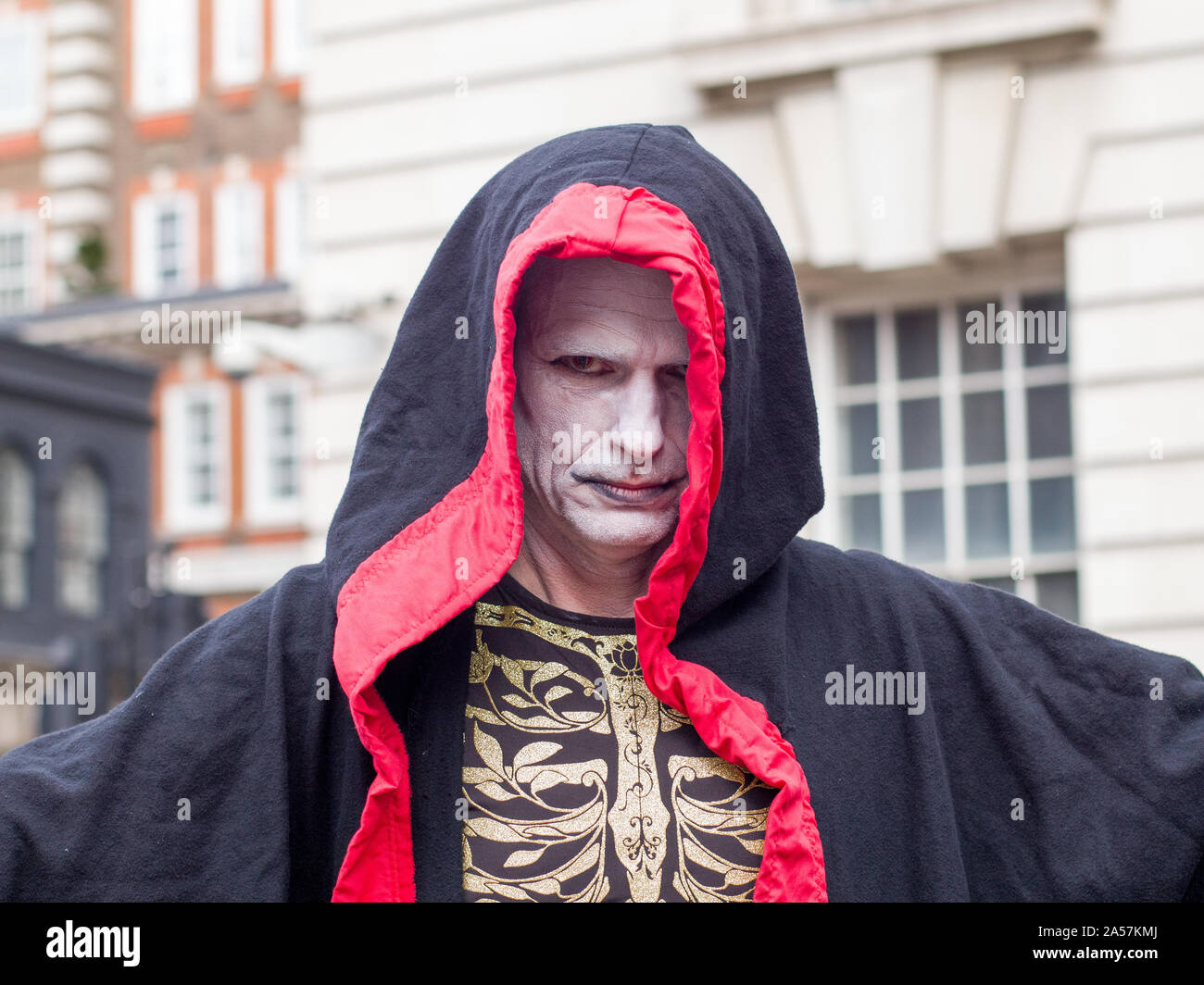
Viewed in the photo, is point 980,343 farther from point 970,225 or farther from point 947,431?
point 970,225

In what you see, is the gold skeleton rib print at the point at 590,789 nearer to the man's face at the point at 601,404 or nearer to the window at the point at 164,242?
the man's face at the point at 601,404

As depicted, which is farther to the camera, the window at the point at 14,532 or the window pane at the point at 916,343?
the window at the point at 14,532

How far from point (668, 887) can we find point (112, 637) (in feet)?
22.1

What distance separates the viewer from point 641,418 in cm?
190

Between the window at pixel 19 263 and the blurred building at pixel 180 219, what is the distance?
1.0 inches

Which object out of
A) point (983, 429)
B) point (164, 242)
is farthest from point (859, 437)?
point (164, 242)

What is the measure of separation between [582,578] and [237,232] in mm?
18899

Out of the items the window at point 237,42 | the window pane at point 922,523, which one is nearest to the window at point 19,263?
the window at point 237,42

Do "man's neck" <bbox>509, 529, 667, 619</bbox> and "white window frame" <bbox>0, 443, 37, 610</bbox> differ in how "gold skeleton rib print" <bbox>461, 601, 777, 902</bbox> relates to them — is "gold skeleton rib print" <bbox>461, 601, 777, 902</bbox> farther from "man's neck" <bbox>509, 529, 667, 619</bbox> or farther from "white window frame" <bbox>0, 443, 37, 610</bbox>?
"white window frame" <bbox>0, 443, 37, 610</bbox>

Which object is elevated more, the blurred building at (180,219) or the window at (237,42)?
the window at (237,42)

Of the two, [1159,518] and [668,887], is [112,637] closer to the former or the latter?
[1159,518]

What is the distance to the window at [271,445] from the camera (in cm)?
1903
